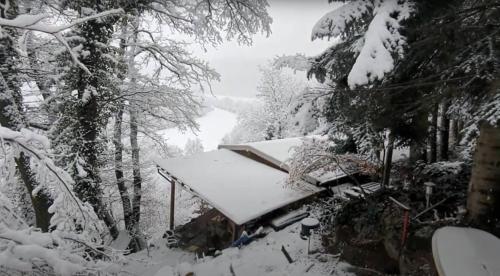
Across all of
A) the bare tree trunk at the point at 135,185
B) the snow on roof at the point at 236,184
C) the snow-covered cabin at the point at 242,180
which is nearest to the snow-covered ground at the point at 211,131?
the bare tree trunk at the point at 135,185

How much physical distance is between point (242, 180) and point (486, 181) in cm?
659

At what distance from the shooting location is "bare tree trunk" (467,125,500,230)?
450 cm

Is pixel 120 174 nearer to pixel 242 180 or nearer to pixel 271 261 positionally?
pixel 242 180

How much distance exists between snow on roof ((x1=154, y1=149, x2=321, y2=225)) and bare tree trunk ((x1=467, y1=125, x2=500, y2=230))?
448 cm

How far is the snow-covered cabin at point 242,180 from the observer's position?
26.0 ft

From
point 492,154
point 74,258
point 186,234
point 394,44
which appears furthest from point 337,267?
point 186,234

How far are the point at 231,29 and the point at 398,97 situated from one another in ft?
16.7

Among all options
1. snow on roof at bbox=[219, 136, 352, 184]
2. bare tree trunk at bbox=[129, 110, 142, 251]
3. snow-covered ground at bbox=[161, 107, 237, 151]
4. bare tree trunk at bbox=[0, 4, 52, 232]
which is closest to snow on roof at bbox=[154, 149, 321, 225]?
snow on roof at bbox=[219, 136, 352, 184]

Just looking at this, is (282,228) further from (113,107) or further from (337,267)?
(113,107)

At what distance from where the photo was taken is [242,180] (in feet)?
32.0

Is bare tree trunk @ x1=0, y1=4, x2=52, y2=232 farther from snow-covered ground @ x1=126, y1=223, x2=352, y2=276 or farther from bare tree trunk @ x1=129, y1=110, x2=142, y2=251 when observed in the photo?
bare tree trunk @ x1=129, y1=110, x2=142, y2=251

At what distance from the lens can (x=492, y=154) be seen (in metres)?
4.50

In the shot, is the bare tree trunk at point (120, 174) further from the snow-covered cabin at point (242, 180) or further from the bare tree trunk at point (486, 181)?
the bare tree trunk at point (486, 181)

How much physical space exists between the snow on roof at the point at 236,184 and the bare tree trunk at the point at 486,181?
4.48 m
